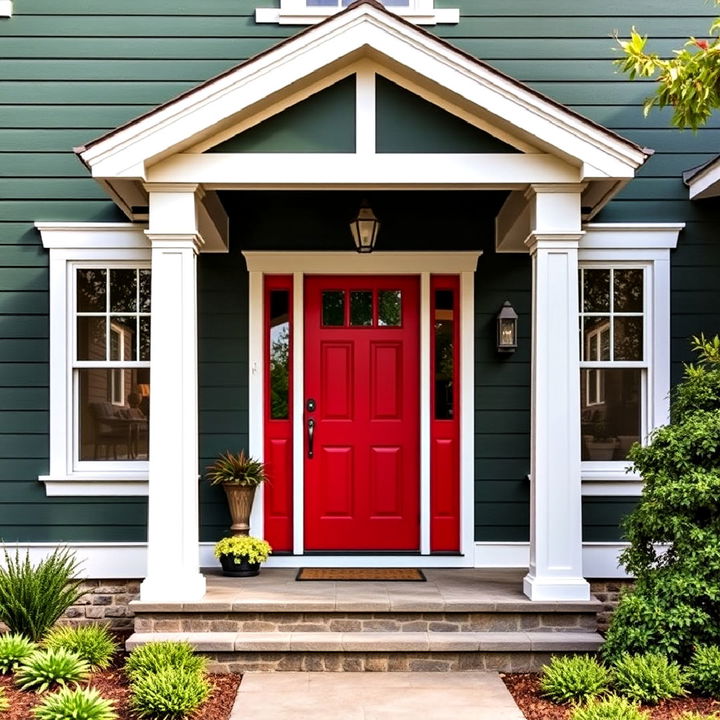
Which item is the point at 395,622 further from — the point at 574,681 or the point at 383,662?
the point at 574,681

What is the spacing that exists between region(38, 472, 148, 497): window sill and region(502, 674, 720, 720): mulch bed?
3.11 m

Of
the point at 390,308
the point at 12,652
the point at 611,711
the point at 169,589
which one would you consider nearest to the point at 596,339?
the point at 390,308

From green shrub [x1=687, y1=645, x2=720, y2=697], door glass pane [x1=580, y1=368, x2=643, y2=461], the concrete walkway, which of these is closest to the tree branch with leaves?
door glass pane [x1=580, y1=368, x2=643, y2=461]

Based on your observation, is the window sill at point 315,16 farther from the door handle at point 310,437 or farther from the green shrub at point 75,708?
the green shrub at point 75,708

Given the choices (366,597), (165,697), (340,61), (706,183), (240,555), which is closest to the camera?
(165,697)

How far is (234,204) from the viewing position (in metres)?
6.34

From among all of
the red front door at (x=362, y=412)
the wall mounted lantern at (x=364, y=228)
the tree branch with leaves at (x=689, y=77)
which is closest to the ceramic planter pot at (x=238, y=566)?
the red front door at (x=362, y=412)

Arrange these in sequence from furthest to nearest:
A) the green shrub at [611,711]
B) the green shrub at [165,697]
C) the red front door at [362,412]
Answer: the red front door at [362,412] → the green shrub at [165,697] → the green shrub at [611,711]

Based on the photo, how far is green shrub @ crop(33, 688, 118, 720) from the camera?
3.93m

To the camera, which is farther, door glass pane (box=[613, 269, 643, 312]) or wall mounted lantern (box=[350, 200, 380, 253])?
door glass pane (box=[613, 269, 643, 312])

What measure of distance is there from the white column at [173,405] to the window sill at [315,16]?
2.00 m

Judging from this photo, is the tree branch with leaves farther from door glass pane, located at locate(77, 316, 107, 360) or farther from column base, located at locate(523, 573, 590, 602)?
door glass pane, located at locate(77, 316, 107, 360)

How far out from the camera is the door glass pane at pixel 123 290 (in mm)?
6254

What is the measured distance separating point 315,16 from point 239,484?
358 centimetres
